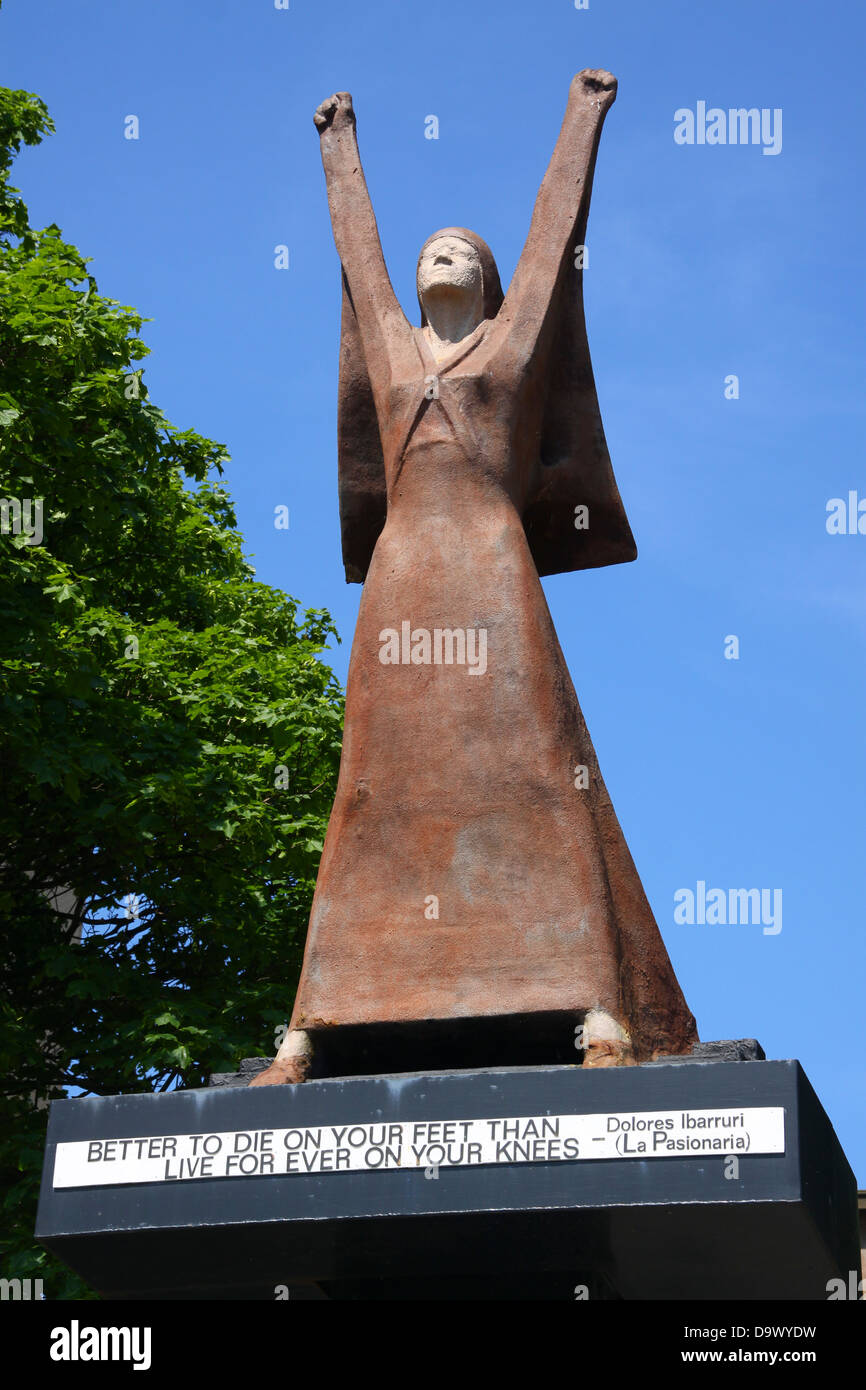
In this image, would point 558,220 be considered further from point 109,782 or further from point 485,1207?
point 109,782

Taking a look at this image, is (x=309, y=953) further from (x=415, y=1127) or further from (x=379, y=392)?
(x=379, y=392)

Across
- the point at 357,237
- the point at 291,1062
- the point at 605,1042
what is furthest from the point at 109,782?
the point at 605,1042

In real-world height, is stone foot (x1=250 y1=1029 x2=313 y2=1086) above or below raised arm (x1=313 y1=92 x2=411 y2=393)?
below

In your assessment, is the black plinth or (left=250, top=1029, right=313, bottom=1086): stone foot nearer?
the black plinth

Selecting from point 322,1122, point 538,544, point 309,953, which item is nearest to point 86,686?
point 538,544

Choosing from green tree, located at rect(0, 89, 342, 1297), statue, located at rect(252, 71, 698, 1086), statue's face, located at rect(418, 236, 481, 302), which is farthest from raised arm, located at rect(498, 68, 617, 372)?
green tree, located at rect(0, 89, 342, 1297)

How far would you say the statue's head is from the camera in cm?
754

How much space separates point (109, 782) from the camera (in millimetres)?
14578

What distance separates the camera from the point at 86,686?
14.1 meters

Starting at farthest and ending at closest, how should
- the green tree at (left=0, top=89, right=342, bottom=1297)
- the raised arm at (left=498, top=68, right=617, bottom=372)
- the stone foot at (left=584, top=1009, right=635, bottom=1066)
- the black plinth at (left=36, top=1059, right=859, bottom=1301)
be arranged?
the green tree at (left=0, top=89, right=342, bottom=1297) → the raised arm at (left=498, top=68, right=617, bottom=372) → the stone foot at (left=584, top=1009, right=635, bottom=1066) → the black plinth at (left=36, top=1059, right=859, bottom=1301)

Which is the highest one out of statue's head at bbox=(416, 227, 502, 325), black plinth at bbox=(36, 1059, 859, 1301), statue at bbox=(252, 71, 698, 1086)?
statue's head at bbox=(416, 227, 502, 325)

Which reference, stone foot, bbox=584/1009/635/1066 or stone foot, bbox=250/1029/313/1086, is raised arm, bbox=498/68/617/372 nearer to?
stone foot, bbox=584/1009/635/1066

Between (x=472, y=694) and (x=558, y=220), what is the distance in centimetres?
210

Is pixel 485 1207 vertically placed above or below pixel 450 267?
below
